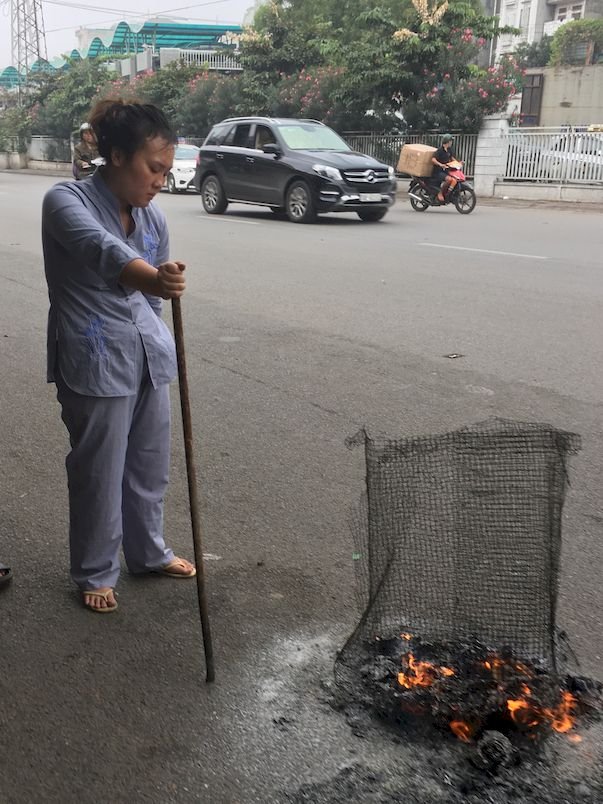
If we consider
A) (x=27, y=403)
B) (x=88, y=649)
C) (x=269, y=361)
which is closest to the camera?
(x=88, y=649)

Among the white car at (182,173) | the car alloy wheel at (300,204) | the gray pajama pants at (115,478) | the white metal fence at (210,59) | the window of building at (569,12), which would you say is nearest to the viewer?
the gray pajama pants at (115,478)

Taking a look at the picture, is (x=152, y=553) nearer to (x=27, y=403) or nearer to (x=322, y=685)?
(x=322, y=685)

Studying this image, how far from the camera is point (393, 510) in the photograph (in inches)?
94.7

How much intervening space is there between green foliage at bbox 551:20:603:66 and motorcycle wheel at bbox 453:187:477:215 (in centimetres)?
3726

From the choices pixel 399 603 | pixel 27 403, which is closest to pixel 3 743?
pixel 399 603

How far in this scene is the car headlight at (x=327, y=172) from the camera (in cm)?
1443

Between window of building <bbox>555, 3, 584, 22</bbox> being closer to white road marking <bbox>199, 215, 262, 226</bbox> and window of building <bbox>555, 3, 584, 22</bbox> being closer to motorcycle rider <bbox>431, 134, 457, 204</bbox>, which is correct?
motorcycle rider <bbox>431, 134, 457, 204</bbox>

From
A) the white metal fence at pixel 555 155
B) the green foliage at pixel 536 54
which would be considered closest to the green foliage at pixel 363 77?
the white metal fence at pixel 555 155

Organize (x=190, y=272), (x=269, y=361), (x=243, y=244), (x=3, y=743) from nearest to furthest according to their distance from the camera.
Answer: (x=3, y=743) → (x=269, y=361) → (x=190, y=272) → (x=243, y=244)

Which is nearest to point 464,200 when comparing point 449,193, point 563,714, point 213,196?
point 449,193

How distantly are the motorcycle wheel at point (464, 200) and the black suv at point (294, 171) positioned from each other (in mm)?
2178

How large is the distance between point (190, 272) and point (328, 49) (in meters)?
21.9

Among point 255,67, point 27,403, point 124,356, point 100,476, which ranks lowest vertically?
point 27,403

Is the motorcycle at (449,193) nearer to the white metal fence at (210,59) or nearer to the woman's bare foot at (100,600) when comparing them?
the woman's bare foot at (100,600)
